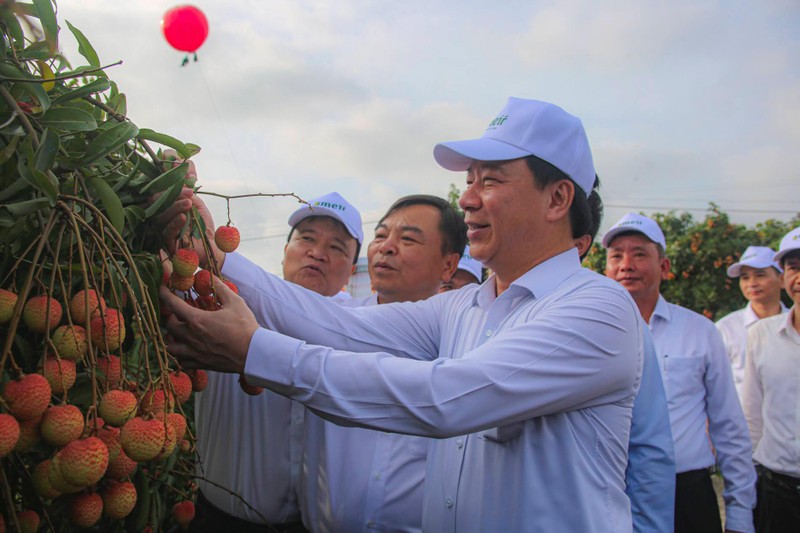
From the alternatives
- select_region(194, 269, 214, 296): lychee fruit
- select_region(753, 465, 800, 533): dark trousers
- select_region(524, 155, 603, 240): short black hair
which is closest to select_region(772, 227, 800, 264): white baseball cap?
select_region(753, 465, 800, 533): dark trousers

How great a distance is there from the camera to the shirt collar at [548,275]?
139cm

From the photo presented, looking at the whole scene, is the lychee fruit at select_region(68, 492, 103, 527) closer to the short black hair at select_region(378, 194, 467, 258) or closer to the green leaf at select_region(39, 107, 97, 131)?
the green leaf at select_region(39, 107, 97, 131)

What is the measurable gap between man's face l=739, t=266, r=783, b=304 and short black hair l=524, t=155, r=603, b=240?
3.04 m

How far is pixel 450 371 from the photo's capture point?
3.78 ft

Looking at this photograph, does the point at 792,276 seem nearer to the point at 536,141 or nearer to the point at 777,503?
the point at 777,503

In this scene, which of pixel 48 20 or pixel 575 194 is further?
pixel 575 194

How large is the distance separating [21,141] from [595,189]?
4.44 ft

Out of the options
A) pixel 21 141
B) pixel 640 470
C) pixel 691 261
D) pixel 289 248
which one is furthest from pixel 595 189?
pixel 691 261

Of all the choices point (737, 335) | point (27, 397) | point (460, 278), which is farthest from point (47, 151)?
point (737, 335)

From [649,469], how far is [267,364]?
0.94m

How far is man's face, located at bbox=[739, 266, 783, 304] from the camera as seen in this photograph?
162 inches

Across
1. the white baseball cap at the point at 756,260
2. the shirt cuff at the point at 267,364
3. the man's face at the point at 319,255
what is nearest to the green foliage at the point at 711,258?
the white baseball cap at the point at 756,260

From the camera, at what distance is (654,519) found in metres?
1.57

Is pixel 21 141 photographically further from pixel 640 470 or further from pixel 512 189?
pixel 640 470
